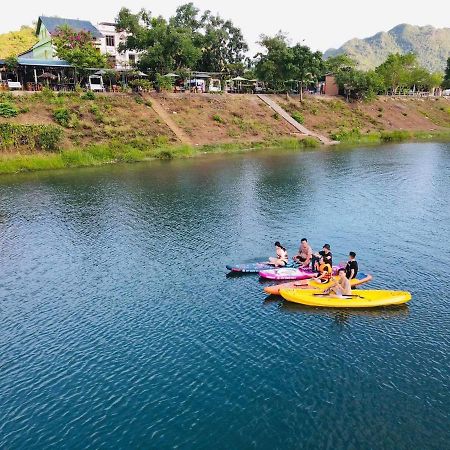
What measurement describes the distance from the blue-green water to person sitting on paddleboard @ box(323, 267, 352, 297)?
4.63 feet

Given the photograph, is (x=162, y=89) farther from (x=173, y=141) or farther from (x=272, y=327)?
(x=272, y=327)

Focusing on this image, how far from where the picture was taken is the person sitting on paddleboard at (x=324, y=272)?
88.0 feet

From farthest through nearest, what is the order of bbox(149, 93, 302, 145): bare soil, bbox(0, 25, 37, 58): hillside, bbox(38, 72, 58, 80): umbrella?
bbox(0, 25, 37, 58): hillside
bbox(149, 93, 302, 145): bare soil
bbox(38, 72, 58, 80): umbrella

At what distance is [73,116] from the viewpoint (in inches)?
2987

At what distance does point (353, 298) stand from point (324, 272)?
9.45 feet

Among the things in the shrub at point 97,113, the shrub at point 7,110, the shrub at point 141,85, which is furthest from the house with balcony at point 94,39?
the shrub at point 7,110

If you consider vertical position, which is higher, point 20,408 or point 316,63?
point 316,63

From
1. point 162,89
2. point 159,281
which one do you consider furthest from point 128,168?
point 159,281

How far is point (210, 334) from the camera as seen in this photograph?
22266 millimetres

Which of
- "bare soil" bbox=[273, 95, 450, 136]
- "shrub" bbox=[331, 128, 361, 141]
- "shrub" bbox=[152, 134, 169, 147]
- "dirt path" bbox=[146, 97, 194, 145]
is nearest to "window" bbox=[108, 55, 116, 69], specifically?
"dirt path" bbox=[146, 97, 194, 145]

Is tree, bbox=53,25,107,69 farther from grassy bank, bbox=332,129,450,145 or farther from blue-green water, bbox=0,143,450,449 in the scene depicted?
grassy bank, bbox=332,129,450,145

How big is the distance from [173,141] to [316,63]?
44682mm

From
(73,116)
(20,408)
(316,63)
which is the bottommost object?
(20,408)

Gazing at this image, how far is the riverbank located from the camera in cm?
6881
